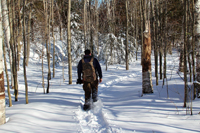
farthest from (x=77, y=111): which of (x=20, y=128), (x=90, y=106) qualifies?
(x=20, y=128)

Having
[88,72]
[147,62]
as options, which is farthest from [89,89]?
[147,62]

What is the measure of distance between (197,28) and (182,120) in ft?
11.3

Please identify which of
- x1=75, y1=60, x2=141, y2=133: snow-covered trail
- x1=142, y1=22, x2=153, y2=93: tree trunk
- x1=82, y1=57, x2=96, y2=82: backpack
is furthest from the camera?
x1=142, y1=22, x2=153, y2=93: tree trunk

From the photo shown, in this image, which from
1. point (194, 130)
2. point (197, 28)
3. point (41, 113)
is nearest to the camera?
point (194, 130)

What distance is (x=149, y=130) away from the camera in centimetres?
311

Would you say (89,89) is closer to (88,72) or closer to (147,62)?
(88,72)

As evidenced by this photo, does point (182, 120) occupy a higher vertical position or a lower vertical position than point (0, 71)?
lower

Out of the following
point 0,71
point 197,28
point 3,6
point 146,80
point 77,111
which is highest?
point 3,6

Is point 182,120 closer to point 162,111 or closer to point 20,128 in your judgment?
point 162,111

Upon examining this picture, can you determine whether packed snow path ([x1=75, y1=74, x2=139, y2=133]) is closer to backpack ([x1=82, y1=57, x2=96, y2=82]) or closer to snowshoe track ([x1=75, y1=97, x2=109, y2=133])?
snowshoe track ([x1=75, y1=97, x2=109, y2=133])

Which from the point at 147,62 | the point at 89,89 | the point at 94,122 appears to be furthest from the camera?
the point at 147,62

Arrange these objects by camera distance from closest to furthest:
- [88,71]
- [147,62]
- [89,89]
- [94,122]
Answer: [94,122] < [88,71] < [89,89] < [147,62]

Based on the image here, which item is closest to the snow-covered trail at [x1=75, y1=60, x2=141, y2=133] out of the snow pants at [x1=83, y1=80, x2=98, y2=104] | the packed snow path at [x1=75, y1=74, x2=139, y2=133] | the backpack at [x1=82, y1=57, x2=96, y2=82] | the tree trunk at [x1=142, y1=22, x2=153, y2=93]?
the packed snow path at [x1=75, y1=74, x2=139, y2=133]

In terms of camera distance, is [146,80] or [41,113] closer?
[41,113]
